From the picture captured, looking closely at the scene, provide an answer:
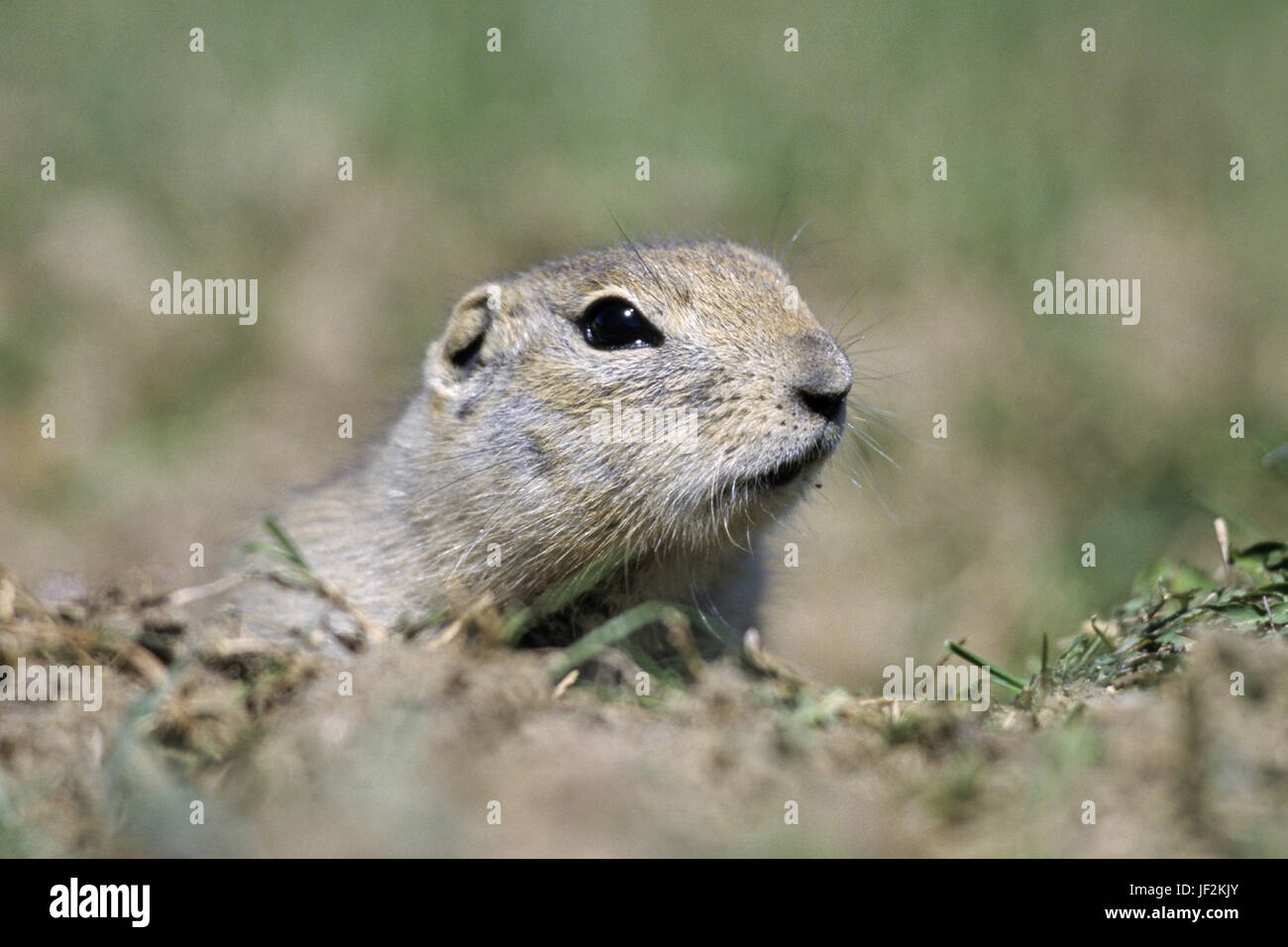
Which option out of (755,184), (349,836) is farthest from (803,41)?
(349,836)

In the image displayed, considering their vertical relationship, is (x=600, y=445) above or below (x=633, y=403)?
below

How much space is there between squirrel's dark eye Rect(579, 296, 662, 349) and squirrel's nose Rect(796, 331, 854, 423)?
2.36ft

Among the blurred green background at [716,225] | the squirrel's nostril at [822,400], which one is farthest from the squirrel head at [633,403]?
the blurred green background at [716,225]

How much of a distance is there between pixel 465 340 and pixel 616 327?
36.4 inches

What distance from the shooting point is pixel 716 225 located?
34.0 feet

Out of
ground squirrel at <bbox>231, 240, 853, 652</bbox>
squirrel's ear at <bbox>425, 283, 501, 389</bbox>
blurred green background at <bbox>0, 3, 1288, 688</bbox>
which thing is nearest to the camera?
ground squirrel at <bbox>231, 240, 853, 652</bbox>

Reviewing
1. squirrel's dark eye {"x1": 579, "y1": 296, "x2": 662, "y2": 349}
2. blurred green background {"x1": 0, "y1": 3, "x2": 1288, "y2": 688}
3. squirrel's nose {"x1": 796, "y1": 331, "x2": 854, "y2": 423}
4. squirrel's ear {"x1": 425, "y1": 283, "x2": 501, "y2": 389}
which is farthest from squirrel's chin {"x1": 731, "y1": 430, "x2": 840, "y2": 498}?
blurred green background {"x1": 0, "y1": 3, "x2": 1288, "y2": 688}

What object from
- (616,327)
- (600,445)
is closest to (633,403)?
(600,445)

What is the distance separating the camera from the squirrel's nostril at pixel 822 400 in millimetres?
4902

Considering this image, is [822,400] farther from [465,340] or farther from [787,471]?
[465,340]

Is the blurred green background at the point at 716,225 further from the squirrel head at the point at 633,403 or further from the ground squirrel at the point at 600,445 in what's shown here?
the squirrel head at the point at 633,403

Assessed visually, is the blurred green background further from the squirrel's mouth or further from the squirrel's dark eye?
the squirrel's mouth

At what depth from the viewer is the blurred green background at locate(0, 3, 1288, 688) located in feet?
28.9

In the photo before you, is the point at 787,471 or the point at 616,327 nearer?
the point at 787,471
